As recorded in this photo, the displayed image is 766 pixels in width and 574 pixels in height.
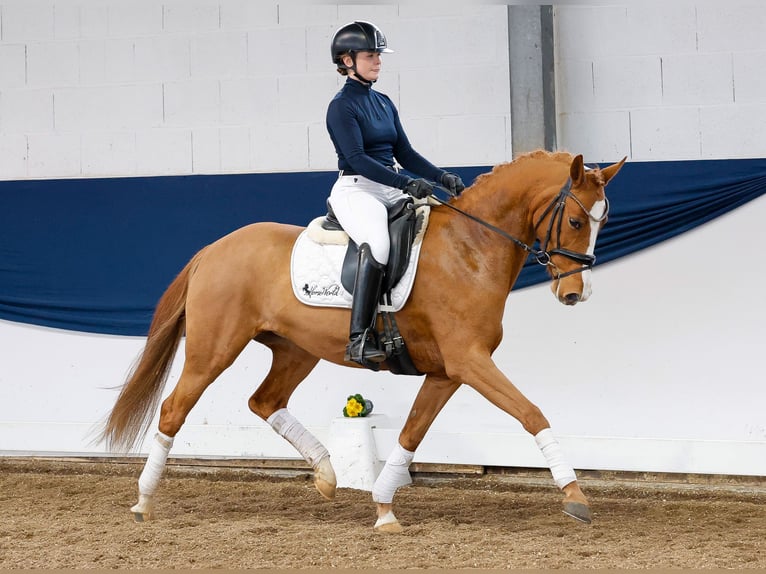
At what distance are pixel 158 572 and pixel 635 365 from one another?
10.2 feet

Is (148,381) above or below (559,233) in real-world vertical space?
below

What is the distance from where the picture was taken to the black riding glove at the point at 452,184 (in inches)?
167

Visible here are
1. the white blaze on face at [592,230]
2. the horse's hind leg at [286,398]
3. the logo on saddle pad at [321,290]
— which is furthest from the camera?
the horse's hind leg at [286,398]

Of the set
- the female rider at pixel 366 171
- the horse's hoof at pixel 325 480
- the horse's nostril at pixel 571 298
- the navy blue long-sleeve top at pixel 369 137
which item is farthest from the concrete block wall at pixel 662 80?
the horse's hoof at pixel 325 480

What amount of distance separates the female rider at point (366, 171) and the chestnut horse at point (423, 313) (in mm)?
Answer: 177

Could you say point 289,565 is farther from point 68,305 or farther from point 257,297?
point 68,305

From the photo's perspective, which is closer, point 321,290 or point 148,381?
point 321,290

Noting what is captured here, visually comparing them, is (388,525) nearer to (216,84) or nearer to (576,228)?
(576,228)

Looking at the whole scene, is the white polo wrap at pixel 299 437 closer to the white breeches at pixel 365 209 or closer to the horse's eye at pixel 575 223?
the white breeches at pixel 365 209

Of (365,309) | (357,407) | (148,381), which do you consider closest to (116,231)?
(148,381)

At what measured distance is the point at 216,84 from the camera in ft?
20.9

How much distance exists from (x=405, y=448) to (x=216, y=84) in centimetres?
309

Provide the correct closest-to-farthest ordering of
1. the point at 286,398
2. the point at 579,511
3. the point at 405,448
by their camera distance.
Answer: the point at 579,511 < the point at 405,448 < the point at 286,398

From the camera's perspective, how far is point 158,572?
3568mm
